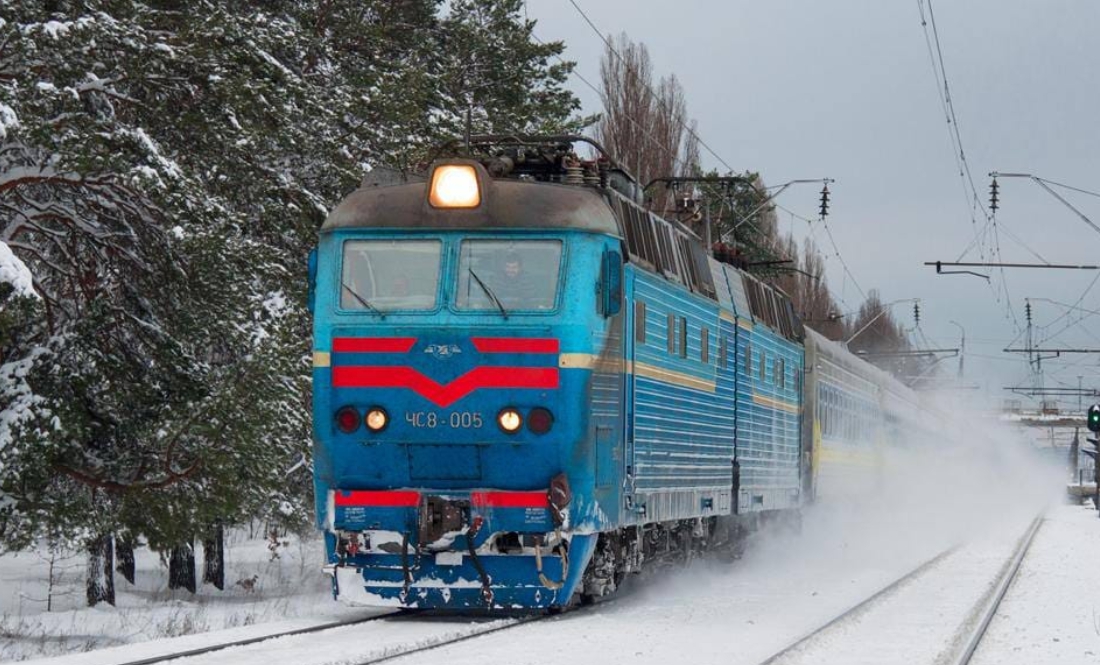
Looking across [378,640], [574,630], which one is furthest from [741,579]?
[378,640]

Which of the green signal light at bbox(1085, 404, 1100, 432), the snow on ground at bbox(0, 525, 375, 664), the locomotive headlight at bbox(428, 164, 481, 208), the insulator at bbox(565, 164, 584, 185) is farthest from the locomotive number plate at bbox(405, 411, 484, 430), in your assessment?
the green signal light at bbox(1085, 404, 1100, 432)

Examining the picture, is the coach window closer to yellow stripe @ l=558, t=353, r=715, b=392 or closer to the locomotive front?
yellow stripe @ l=558, t=353, r=715, b=392

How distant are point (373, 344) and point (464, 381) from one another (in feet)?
2.67

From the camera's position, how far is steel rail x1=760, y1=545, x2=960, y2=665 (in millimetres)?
11492

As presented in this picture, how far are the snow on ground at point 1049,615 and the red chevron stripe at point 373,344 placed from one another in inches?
197

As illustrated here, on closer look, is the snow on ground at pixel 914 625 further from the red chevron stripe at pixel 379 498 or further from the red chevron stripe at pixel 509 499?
the red chevron stripe at pixel 379 498

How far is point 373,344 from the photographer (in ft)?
43.2

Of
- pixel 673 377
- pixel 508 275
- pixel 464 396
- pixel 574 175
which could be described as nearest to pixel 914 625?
pixel 673 377

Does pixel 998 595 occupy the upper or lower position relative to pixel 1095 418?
lower

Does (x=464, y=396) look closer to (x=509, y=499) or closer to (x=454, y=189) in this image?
(x=509, y=499)

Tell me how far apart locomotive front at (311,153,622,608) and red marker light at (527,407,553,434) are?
0.01 metres

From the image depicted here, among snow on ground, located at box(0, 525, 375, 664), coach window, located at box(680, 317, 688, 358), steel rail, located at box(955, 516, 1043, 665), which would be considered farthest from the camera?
coach window, located at box(680, 317, 688, 358)

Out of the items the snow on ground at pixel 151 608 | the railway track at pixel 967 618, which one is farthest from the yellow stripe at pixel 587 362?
the snow on ground at pixel 151 608

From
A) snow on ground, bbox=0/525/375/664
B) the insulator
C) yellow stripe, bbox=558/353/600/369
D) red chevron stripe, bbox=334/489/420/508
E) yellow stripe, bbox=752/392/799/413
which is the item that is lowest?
snow on ground, bbox=0/525/375/664
